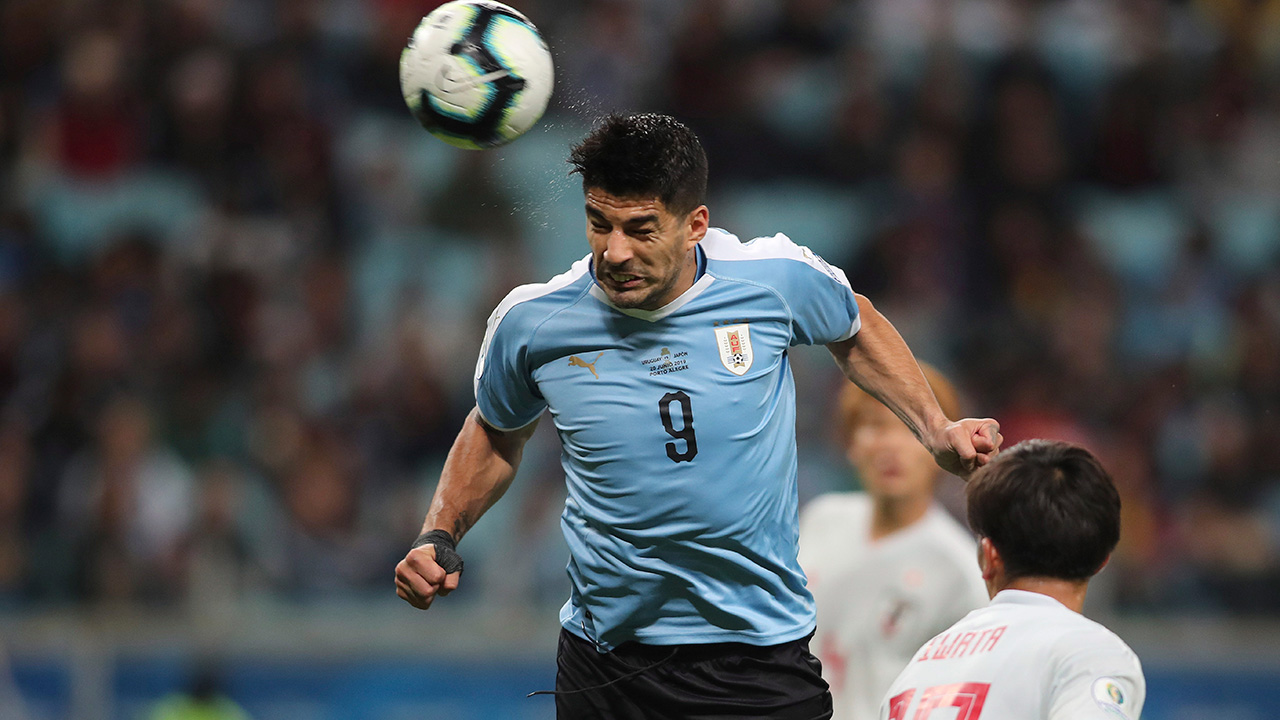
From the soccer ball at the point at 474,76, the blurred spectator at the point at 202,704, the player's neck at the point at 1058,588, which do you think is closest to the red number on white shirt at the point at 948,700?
the player's neck at the point at 1058,588

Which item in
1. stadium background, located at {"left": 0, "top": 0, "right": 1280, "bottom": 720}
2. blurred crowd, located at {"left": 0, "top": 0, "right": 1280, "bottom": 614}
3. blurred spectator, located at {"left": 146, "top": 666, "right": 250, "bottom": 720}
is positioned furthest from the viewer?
blurred crowd, located at {"left": 0, "top": 0, "right": 1280, "bottom": 614}

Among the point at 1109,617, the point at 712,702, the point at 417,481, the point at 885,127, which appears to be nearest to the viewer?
the point at 712,702

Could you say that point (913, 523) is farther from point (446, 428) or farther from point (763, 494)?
point (446, 428)

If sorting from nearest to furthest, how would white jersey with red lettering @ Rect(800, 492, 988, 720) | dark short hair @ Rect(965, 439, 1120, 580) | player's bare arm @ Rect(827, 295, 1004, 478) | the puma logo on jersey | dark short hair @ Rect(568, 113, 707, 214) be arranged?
dark short hair @ Rect(965, 439, 1120, 580) < dark short hair @ Rect(568, 113, 707, 214) < the puma logo on jersey < player's bare arm @ Rect(827, 295, 1004, 478) < white jersey with red lettering @ Rect(800, 492, 988, 720)

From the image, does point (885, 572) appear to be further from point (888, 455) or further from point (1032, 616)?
point (1032, 616)

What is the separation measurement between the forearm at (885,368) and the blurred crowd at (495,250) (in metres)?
3.50

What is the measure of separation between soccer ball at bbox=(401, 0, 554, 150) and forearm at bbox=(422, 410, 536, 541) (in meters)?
0.75

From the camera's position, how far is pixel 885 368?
381 cm

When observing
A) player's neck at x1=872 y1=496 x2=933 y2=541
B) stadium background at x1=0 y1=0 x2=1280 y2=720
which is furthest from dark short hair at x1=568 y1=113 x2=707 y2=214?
stadium background at x1=0 y1=0 x2=1280 y2=720

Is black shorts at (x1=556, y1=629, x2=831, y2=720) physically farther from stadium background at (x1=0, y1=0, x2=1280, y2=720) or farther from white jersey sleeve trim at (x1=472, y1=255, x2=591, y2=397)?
stadium background at (x1=0, y1=0, x2=1280, y2=720)

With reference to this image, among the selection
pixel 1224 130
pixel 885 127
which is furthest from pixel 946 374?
pixel 1224 130

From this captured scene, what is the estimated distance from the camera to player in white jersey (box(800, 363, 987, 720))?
505 centimetres

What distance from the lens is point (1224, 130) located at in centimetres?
974

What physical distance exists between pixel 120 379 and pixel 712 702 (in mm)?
5761
